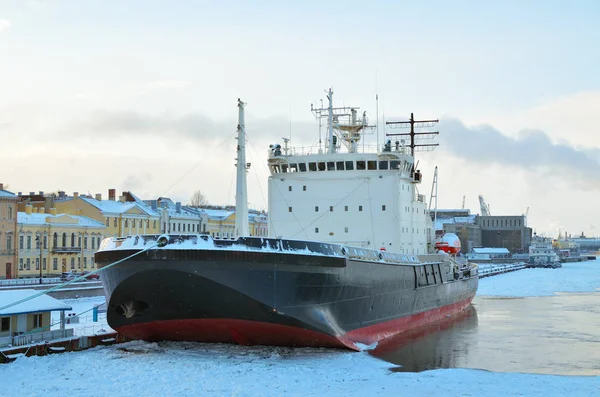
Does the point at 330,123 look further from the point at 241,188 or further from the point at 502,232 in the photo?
the point at 502,232

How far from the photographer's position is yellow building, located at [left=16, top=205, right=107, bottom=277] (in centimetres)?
5225

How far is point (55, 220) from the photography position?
55312mm

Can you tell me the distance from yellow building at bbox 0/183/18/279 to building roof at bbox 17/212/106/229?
156 cm

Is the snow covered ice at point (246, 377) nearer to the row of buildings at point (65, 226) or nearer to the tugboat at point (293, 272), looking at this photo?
the tugboat at point (293, 272)

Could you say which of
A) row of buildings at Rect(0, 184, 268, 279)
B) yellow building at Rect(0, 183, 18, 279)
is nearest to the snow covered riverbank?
row of buildings at Rect(0, 184, 268, 279)

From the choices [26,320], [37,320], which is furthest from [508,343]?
[26,320]

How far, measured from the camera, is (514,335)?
28.5 metres

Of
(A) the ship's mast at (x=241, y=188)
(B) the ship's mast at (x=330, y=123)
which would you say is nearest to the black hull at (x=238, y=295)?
(A) the ship's mast at (x=241, y=188)

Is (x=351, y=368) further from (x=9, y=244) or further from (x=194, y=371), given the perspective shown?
(x=9, y=244)

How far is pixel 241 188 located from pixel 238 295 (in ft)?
11.6

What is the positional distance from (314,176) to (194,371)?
12.6m

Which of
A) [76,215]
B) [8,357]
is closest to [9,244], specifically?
[76,215]

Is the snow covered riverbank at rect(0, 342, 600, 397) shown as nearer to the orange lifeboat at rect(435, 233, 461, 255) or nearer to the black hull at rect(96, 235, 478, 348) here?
the black hull at rect(96, 235, 478, 348)

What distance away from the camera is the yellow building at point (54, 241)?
171 feet
